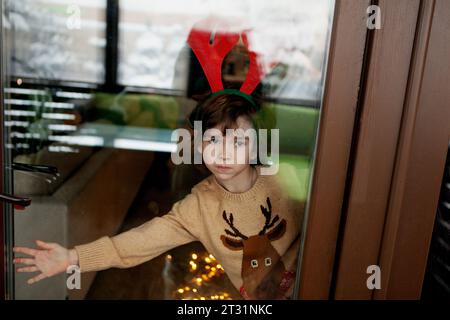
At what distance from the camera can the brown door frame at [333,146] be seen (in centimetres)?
A: 110

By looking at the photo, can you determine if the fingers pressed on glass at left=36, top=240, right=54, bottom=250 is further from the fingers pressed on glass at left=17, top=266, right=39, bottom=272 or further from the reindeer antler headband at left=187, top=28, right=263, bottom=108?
the reindeer antler headband at left=187, top=28, right=263, bottom=108

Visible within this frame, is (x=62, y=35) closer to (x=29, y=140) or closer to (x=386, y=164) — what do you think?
(x=29, y=140)

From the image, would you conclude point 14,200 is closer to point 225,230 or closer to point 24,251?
point 24,251

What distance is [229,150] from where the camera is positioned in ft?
3.99

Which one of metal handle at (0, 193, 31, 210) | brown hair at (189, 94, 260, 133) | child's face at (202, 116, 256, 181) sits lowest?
metal handle at (0, 193, 31, 210)

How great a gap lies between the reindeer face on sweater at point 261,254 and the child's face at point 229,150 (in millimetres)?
115

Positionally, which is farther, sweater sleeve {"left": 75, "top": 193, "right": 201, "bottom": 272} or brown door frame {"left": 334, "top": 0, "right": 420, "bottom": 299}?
sweater sleeve {"left": 75, "top": 193, "right": 201, "bottom": 272}

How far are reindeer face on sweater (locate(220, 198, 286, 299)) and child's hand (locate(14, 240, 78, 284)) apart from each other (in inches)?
16.3

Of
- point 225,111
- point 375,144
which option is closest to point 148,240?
point 225,111

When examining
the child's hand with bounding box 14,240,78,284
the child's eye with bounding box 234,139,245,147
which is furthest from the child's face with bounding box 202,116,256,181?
the child's hand with bounding box 14,240,78,284

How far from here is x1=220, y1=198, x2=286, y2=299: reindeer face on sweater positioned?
125 cm

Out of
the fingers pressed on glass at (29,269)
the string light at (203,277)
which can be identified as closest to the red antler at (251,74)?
the string light at (203,277)

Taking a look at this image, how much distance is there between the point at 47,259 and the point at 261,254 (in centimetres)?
57

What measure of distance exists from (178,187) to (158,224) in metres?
0.11
